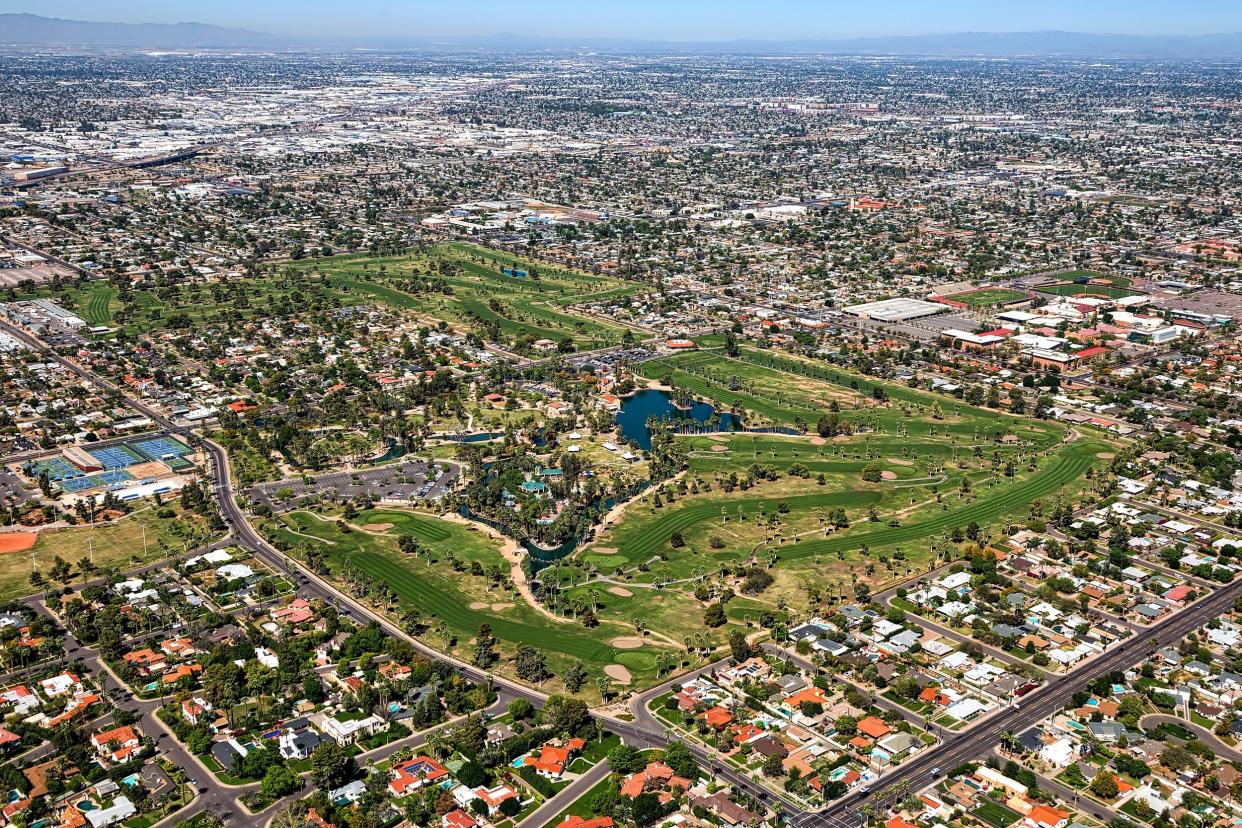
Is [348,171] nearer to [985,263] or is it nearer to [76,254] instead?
[76,254]

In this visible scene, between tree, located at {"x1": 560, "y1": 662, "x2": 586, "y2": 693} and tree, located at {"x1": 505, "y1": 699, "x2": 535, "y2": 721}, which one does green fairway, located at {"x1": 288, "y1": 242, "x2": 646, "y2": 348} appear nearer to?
tree, located at {"x1": 560, "y1": 662, "x2": 586, "y2": 693}

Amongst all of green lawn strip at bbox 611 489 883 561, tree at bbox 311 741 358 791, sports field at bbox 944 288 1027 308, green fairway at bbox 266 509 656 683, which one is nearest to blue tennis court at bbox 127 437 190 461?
green fairway at bbox 266 509 656 683

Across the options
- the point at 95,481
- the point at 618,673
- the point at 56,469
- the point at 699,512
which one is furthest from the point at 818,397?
the point at 56,469

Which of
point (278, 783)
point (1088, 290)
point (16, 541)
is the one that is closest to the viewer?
point (278, 783)

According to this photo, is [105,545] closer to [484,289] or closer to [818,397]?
[818,397]

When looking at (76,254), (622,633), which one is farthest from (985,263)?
(76,254)
